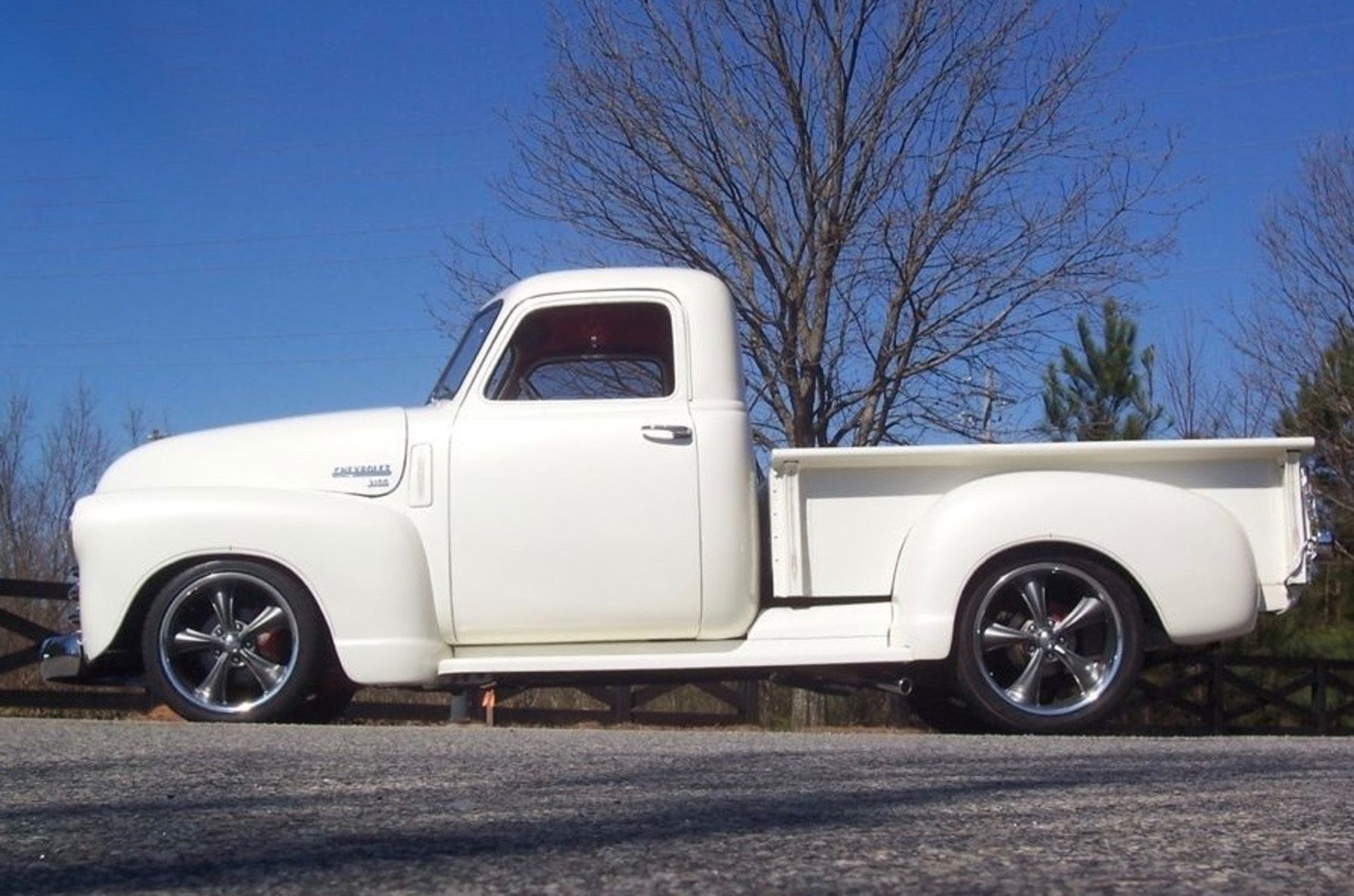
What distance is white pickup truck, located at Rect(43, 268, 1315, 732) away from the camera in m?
6.57

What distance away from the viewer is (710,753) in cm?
518

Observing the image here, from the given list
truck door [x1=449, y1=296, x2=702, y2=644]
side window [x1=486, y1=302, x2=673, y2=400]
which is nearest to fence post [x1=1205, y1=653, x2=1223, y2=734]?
side window [x1=486, y1=302, x2=673, y2=400]

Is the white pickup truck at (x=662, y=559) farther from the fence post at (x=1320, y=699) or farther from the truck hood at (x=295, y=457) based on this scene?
the fence post at (x=1320, y=699)

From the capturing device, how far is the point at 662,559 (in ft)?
21.9

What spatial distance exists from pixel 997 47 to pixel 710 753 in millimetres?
12031

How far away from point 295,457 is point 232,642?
825mm

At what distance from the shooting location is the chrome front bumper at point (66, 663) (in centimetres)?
683

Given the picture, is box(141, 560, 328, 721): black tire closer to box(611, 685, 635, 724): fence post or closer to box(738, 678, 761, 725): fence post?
box(611, 685, 635, 724): fence post

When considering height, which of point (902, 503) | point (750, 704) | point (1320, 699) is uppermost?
point (902, 503)

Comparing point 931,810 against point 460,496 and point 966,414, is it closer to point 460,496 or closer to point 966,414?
point 460,496

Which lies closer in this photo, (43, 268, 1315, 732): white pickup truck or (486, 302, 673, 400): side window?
Result: (43, 268, 1315, 732): white pickup truck

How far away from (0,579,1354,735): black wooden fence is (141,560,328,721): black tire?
580 cm

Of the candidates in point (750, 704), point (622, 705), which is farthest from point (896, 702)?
point (622, 705)

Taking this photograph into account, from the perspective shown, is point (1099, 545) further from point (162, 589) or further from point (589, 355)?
point (162, 589)
